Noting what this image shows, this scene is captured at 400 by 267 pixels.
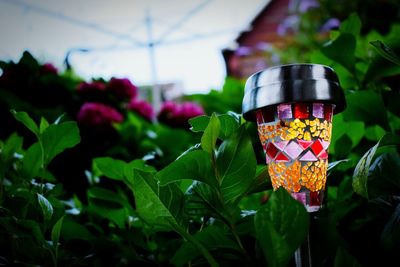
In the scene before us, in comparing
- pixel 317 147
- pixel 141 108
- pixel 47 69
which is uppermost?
pixel 47 69

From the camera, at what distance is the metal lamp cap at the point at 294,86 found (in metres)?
0.36

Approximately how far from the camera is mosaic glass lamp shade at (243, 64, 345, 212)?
37 cm

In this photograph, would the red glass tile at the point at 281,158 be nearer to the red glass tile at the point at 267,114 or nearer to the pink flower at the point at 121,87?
the red glass tile at the point at 267,114

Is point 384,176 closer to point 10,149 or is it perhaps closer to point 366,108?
point 366,108

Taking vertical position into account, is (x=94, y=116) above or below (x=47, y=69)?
below

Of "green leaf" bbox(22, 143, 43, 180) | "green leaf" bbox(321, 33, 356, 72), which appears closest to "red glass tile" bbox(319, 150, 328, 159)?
"green leaf" bbox(321, 33, 356, 72)

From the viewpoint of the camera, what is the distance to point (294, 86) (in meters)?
0.36

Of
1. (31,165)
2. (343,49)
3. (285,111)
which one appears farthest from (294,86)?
(31,165)

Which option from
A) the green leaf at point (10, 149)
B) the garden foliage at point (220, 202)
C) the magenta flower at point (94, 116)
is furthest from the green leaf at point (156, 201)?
the magenta flower at point (94, 116)

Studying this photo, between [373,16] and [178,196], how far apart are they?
2.62m

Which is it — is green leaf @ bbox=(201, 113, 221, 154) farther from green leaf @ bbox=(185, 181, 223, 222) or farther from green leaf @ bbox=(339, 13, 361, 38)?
green leaf @ bbox=(339, 13, 361, 38)

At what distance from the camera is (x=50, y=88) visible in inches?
47.8

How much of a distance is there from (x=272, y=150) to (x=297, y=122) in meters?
0.04

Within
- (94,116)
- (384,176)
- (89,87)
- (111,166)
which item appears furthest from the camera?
(89,87)
